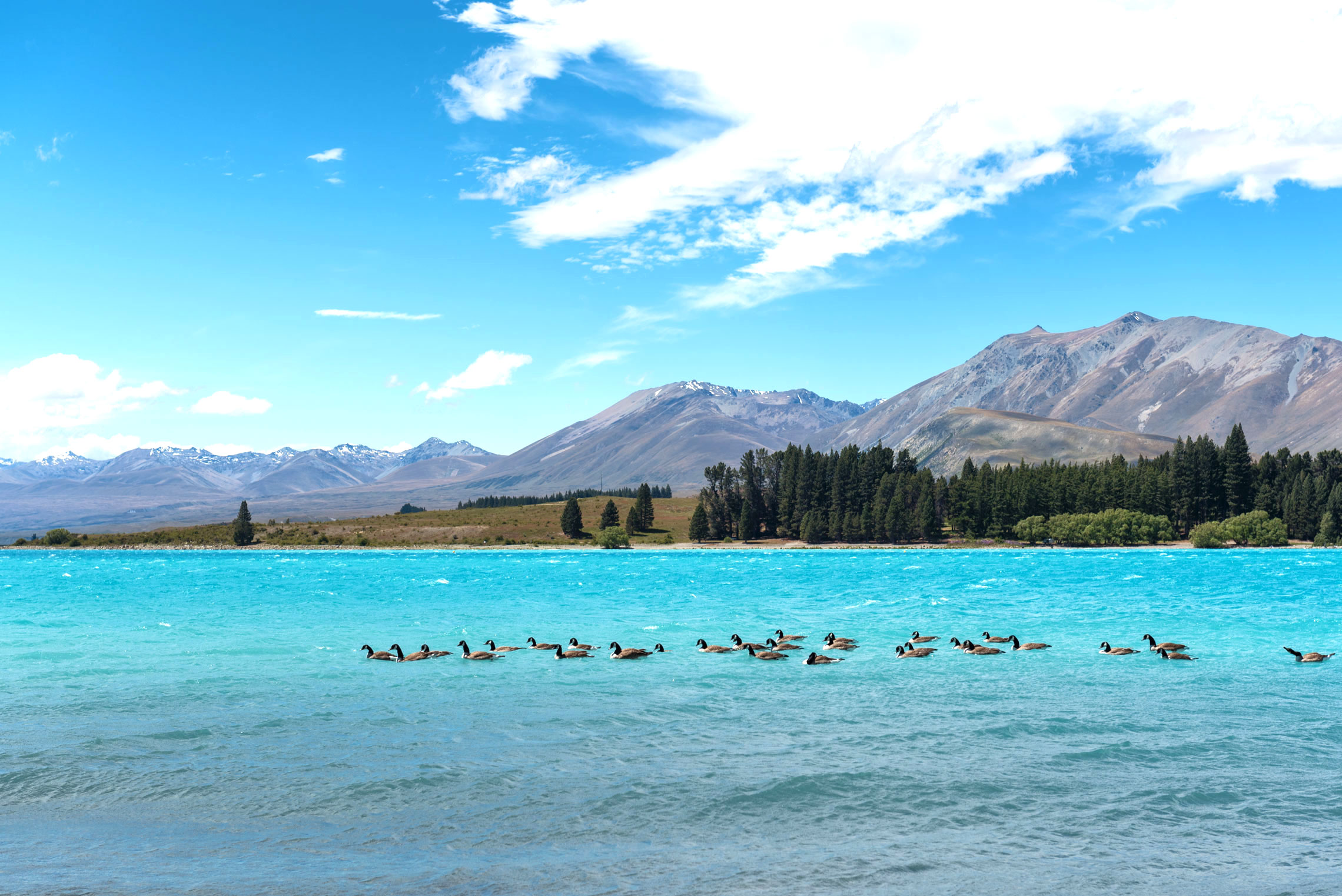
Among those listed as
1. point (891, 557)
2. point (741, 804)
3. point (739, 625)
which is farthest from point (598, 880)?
point (891, 557)

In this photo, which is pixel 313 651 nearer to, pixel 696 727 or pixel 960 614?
pixel 696 727

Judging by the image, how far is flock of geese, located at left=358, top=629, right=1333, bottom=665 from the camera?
4405 cm

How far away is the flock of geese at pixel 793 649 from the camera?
44050mm

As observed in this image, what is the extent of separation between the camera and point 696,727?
29.5 meters

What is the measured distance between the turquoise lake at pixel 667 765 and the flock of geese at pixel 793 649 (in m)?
0.95

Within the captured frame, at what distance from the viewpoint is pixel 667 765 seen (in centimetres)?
2491

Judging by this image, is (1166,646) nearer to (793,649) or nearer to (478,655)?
(793,649)

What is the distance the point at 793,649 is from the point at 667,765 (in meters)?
23.1

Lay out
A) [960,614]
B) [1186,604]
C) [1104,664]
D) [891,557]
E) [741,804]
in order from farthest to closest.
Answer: [891,557]
[1186,604]
[960,614]
[1104,664]
[741,804]

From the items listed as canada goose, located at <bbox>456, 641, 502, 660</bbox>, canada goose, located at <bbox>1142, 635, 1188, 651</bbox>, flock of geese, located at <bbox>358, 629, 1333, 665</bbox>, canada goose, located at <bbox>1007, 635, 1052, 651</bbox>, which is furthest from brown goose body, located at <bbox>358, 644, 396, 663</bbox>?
canada goose, located at <bbox>1142, 635, 1188, 651</bbox>

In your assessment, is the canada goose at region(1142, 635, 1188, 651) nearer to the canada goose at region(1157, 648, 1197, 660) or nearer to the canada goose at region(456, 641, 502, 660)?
the canada goose at region(1157, 648, 1197, 660)

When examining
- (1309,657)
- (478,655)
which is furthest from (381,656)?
(1309,657)

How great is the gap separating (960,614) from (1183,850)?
49387 mm

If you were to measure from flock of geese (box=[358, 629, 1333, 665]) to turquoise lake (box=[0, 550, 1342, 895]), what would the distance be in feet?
3.12
